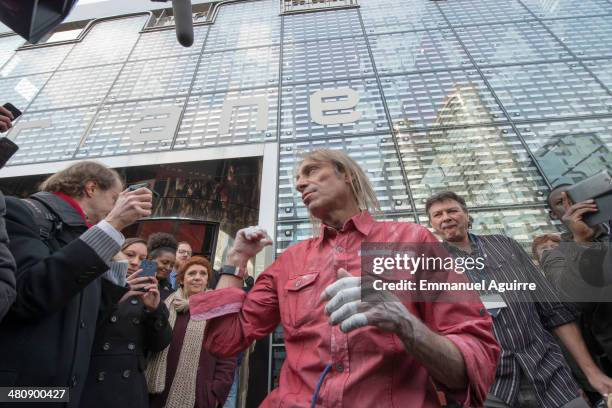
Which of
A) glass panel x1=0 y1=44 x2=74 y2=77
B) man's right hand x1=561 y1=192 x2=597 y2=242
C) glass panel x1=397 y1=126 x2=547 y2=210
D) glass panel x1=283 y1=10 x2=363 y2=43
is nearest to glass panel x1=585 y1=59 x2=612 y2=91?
glass panel x1=397 y1=126 x2=547 y2=210

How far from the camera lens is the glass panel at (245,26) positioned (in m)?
7.26

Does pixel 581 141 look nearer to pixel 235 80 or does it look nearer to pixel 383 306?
pixel 383 306

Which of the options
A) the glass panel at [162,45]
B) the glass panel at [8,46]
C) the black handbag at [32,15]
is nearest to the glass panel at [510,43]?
the glass panel at [162,45]

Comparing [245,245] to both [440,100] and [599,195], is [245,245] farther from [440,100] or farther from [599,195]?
[440,100]

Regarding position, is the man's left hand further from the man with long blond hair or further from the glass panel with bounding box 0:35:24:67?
the glass panel with bounding box 0:35:24:67

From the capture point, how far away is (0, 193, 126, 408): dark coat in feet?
3.92

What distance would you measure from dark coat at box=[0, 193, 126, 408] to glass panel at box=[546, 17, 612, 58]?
739 cm

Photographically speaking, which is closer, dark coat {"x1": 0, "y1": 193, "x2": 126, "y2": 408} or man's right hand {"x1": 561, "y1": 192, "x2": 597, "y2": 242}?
dark coat {"x1": 0, "y1": 193, "x2": 126, "y2": 408}

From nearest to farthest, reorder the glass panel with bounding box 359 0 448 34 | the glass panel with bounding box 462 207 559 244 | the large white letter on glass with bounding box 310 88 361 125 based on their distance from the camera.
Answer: the glass panel with bounding box 462 207 559 244, the large white letter on glass with bounding box 310 88 361 125, the glass panel with bounding box 359 0 448 34

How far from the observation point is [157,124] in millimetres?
5566

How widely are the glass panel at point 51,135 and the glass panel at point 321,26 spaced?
4346mm

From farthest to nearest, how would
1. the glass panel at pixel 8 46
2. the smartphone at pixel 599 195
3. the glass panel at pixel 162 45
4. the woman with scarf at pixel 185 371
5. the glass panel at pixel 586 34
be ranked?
1. the glass panel at pixel 8 46
2. the glass panel at pixel 162 45
3. the glass panel at pixel 586 34
4. the woman with scarf at pixel 185 371
5. the smartphone at pixel 599 195

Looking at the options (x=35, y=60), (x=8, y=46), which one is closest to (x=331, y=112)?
(x=35, y=60)

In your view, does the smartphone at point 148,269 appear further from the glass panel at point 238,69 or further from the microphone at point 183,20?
the glass panel at point 238,69
